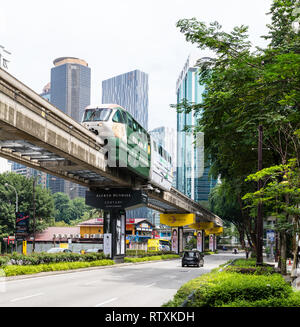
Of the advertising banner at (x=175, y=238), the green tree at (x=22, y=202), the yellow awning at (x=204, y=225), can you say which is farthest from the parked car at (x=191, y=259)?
the yellow awning at (x=204, y=225)

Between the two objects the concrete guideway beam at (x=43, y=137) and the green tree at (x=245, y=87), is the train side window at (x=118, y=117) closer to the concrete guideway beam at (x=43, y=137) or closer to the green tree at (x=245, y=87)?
the concrete guideway beam at (x=43, y=137)

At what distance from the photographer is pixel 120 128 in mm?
30953

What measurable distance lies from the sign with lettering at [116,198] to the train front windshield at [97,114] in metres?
10.7

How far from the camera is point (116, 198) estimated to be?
1603 inches

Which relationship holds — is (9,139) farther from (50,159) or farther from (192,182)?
(192,182)

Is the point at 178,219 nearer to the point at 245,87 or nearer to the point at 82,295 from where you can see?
the point at 82,295

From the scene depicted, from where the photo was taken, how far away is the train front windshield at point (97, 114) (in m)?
30.9

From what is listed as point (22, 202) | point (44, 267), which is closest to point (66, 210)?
point (22, 202)

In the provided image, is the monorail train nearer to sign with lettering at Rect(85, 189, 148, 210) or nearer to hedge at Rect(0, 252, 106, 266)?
sign with lettering at Rect(85, 189, 148, 210)

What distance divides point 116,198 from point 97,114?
11.5 metres

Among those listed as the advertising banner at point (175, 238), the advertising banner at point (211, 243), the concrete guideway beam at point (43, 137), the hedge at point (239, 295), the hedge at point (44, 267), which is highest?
the concrete guideway beam at point (43, 137)

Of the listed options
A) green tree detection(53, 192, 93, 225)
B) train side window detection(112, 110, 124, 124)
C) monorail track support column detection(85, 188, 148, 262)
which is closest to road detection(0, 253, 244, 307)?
train side window detection(112, 110, 124, 124)

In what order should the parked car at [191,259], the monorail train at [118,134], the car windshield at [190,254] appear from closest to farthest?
the monorail train at [118,134]
the parked car at [191,259]
the car windshield at [190,254]
